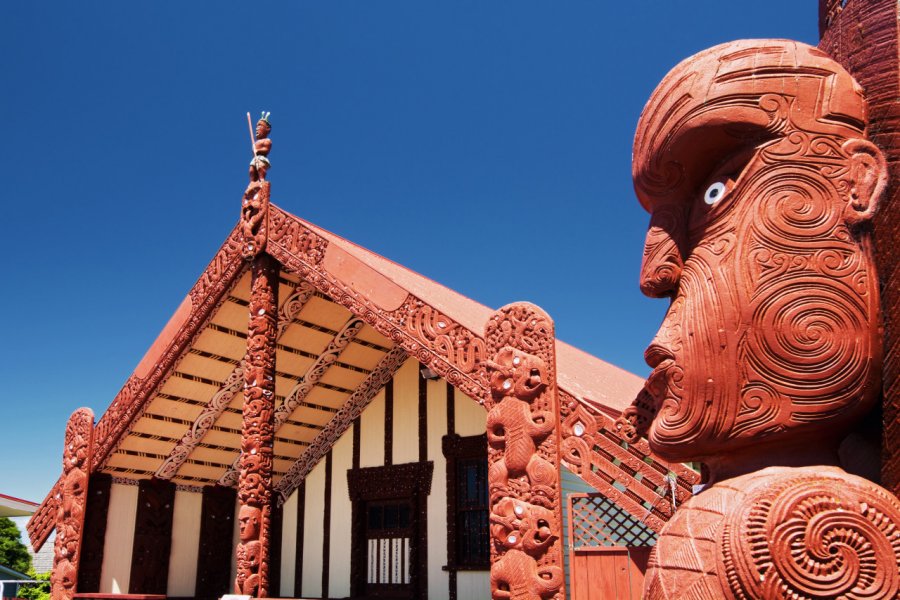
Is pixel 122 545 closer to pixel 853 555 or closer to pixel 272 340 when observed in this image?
pixel 272 340

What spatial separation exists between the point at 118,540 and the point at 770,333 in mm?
9679

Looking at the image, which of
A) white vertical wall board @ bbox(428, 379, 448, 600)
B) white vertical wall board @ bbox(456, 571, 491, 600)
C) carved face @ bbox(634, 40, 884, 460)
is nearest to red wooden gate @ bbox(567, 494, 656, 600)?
carved face @ bbox(634, 40, 884, 460)

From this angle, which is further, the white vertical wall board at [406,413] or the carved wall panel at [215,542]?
the carved wall panel at [215,542]

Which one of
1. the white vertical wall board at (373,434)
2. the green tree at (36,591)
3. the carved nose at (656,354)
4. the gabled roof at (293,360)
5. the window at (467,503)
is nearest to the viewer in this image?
the carved nose at (656,354)

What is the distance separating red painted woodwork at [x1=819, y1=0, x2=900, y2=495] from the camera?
8.75 ft

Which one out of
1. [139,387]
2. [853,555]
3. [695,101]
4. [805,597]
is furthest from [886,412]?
[139,387]

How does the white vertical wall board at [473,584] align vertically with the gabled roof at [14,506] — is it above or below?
below

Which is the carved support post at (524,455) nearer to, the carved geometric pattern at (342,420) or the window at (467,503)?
the window at (467,503)

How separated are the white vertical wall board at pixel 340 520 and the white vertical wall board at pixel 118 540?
2.66m

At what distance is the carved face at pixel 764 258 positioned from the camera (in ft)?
8.82

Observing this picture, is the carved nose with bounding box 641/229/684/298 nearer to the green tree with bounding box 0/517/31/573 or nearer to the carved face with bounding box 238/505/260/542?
the carved face with bounding box 238/505/260/542

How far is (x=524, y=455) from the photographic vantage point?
528 cm

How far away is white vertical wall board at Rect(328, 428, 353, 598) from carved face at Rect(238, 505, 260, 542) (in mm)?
3540

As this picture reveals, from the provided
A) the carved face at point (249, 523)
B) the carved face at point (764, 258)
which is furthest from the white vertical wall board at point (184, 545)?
the carved face at point (764, 258)
